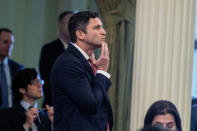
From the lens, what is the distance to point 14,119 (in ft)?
13.3

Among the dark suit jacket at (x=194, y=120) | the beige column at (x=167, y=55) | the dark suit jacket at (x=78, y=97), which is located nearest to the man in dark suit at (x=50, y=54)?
the dark suit jacket at (x=194, y=120)

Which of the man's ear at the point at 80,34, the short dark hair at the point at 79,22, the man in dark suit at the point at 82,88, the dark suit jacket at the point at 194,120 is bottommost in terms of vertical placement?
the dark suit jacket at the point at 194,120

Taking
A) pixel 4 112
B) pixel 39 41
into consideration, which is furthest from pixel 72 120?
pixel 39 41

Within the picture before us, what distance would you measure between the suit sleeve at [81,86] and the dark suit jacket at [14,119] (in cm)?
120

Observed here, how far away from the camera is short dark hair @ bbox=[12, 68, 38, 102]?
166 inches

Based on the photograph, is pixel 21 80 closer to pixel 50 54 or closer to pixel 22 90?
pixel 22 90

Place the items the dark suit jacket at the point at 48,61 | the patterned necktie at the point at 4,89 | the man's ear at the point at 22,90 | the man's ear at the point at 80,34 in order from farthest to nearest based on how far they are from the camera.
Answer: the dark suit jacket at the point at 48,61
the patterned necktie at the point at 4,89
the man's ear at the point at 22,90
the man's ear at the point at 80,34

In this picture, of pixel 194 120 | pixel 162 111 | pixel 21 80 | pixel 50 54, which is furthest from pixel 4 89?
pixel 162 111

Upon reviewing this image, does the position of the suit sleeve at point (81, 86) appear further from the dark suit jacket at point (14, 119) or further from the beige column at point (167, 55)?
the dark suit jacket at point (14, 119)

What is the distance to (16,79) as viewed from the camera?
4.26 m

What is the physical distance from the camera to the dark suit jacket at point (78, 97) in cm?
283

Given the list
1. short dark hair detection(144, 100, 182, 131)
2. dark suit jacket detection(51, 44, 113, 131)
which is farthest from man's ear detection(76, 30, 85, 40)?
short dark hair detection(144, 100, 182, 131)

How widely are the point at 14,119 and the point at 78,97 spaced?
136cm

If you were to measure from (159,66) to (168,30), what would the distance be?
0.24 meters
